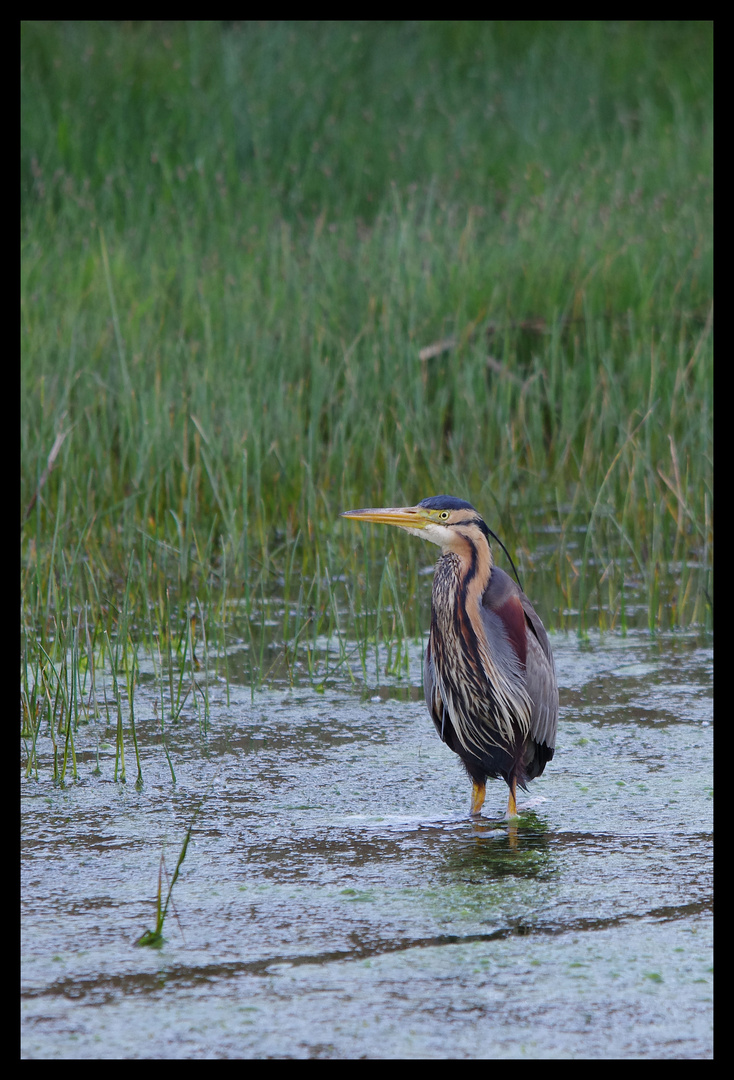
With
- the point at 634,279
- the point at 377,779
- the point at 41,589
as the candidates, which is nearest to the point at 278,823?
the point at 377,779

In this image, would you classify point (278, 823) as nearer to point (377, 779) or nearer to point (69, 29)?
point (377, 779)

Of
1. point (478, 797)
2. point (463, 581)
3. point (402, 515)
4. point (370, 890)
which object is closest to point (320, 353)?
point (402, 515)

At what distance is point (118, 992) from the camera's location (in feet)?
8.93

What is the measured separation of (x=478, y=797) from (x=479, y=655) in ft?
1.41

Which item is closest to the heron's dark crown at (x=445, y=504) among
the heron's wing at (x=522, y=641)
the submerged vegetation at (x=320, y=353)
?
the heron's wing at (x=522, y=641)

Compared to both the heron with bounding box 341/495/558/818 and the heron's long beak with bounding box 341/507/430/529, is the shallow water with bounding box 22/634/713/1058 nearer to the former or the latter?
the heron with bounding box 341/495/558/818

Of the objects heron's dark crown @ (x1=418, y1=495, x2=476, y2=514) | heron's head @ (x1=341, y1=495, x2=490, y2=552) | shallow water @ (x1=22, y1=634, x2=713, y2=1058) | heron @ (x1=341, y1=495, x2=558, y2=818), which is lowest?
shallow water @ (x1=22, y1=634, x2=713, y2=1058)

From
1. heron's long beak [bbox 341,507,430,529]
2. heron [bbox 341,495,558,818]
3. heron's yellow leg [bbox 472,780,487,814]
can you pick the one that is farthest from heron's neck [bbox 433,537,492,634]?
heron's yellow leg [bbox 472,780,487,814]

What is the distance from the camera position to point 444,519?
12.9 ft

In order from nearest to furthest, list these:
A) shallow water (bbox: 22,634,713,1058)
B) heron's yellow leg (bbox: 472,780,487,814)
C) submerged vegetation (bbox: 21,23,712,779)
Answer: shallow water (bbox: 22,634,713,1058)
heron's yellow leg (bbox: 472,780,487,814)
submerged vegetation (bbox: 21,23,712,779)

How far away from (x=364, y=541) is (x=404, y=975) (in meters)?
2.79

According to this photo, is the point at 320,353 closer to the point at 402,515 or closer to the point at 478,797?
the point at 402,515

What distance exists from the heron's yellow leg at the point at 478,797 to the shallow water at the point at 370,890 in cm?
4

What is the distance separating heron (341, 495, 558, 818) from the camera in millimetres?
3928
